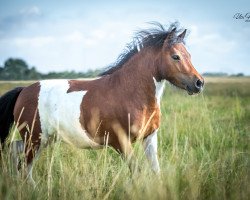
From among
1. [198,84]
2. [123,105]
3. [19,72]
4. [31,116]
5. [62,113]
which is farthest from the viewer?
[19,72]

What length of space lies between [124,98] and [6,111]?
6.14 ft

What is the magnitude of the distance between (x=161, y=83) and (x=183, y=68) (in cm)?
33

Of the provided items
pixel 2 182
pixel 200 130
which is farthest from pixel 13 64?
pixel 2 182

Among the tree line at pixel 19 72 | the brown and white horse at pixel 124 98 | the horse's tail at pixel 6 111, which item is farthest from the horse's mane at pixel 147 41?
the tree line at pixel 19 72

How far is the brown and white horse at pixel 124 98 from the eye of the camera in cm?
396

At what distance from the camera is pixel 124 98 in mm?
4066

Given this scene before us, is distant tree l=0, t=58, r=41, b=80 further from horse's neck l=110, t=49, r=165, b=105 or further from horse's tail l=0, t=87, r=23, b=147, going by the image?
horse's neck l=110, t=49, r=165, b=105

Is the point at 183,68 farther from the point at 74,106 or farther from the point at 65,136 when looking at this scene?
the point at 65,136

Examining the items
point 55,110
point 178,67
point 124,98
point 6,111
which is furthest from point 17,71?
point 178,67

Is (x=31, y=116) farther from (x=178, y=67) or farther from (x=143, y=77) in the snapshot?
(x=178, y=67)

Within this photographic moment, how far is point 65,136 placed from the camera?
441 cm

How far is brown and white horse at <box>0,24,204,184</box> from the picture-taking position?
3.96 meters

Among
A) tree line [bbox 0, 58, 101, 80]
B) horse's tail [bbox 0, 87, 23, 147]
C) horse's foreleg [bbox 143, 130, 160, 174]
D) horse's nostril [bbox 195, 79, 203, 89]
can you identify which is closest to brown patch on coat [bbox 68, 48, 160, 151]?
horse's foreleg [bbox 143, 130, 160, 174]

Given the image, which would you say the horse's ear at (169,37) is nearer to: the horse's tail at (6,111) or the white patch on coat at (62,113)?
the white patch on coat at (62,113)
